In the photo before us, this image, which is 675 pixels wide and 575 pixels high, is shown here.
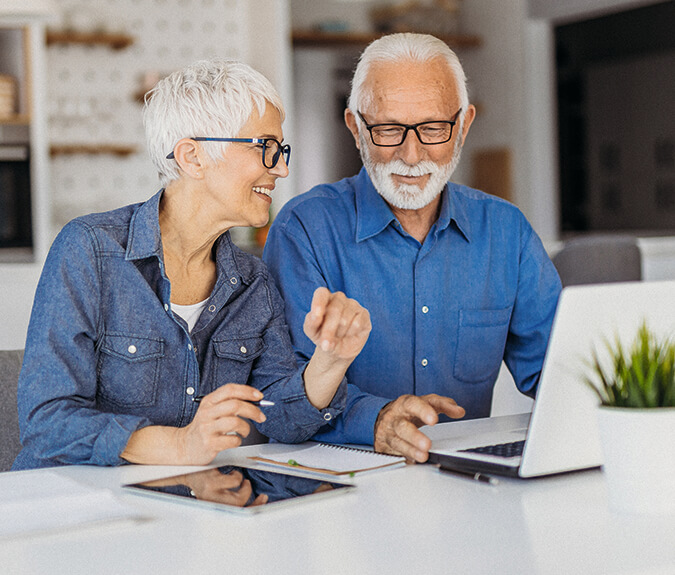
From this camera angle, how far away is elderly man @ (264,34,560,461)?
1.93 meters

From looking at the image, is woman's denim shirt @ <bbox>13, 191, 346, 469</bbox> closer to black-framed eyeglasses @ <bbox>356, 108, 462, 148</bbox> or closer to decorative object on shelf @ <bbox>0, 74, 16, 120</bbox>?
black-framed eyeglasses @ <bbox>356, 108, 462, 148</bbox>

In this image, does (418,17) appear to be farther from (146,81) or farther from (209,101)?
→ (209,101)

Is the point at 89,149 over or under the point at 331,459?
over

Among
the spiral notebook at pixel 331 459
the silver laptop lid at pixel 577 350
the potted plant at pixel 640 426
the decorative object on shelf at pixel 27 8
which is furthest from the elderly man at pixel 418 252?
the decorative object on shelf at pixel 27 8

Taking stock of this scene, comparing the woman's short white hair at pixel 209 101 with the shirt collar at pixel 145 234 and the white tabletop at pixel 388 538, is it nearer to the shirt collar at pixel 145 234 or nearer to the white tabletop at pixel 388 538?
the shirt collar at pixel 145 234

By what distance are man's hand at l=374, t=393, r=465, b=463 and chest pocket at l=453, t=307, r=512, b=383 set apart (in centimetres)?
43

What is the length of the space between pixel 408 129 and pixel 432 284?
1.10 feet

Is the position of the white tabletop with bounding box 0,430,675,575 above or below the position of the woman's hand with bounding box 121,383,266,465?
below

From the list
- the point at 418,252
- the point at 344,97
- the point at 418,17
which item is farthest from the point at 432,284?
the point at 418,17

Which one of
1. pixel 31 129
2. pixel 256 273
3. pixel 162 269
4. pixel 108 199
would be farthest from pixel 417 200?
pixel 108 199

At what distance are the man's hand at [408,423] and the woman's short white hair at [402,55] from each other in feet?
2.44

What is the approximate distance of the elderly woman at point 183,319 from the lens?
1337 millimetres

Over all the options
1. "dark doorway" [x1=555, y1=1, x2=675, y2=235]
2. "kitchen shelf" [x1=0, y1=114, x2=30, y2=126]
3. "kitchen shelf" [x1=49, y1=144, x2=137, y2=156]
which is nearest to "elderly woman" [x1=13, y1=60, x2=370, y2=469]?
"kitchen shelf" [x1=0, y1=114, x2=30, y2=126]

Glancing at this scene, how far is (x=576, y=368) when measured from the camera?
3.64 ft
